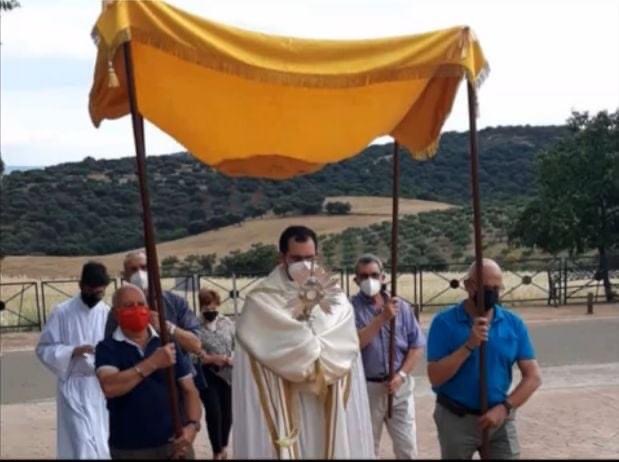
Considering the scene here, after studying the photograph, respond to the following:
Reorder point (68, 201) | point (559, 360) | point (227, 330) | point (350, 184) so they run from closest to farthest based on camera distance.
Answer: point (227, 330)
point (559, 360)
point (68, 201)
point (350, 184)

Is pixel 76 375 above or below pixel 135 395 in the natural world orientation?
below

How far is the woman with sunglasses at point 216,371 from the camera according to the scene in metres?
9.25

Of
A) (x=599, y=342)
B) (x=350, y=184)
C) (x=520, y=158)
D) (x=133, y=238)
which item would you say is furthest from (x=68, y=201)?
(x=599, y=342)

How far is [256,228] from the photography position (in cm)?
6172

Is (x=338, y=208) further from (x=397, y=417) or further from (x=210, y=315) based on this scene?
(x=397, y=417)

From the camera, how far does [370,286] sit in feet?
26.1

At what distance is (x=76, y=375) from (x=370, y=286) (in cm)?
211

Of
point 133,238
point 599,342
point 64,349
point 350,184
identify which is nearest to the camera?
point 64,349

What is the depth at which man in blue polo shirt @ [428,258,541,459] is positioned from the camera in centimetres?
619

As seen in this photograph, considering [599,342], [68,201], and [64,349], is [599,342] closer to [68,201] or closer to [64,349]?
Answer: [64,349]

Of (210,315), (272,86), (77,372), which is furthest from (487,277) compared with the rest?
(210,315)

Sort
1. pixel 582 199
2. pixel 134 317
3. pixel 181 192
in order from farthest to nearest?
pixel 181 192, pixel 582 199, pixel 134 317

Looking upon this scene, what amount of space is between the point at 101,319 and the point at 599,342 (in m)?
13.1

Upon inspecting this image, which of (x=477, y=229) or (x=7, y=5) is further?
(x=7, y=5)
